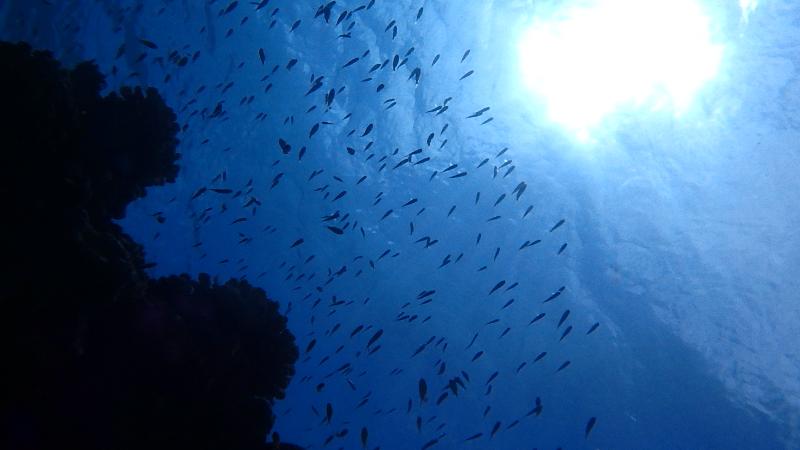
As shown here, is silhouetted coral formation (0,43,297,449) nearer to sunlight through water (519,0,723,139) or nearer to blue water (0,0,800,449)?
blue water (0,0,800,449)

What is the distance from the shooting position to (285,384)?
8.27 metres

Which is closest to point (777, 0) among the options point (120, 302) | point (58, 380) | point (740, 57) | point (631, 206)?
point (740, 57)

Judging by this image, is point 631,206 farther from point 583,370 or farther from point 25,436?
point 25,436

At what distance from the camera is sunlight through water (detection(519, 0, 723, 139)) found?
17.5 m

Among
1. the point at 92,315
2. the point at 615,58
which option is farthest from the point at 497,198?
the point at 92,315

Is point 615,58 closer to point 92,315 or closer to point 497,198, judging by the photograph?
point 497,198

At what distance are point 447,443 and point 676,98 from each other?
39.3m

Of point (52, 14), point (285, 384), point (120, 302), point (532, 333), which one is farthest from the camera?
point (532, 333)

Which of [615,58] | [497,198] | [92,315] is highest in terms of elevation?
[615,58]

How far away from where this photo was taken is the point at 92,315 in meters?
6.50

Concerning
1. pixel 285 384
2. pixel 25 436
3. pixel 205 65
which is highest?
pixel 205 65

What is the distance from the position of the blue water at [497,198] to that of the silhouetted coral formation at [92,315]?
6142 millimetres

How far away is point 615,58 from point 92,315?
19721 mm

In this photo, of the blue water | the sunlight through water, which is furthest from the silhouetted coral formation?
the sunlight through water
